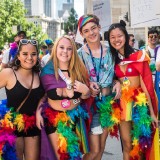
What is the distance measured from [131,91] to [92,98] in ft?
1.44

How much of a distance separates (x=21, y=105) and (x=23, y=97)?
0.32 ft

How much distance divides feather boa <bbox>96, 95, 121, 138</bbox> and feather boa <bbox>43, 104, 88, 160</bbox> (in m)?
0.28

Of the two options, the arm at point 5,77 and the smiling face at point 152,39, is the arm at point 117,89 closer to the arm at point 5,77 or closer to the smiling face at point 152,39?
the arm at point 5,77

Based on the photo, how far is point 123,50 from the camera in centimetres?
402

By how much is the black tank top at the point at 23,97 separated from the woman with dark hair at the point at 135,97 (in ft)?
3.09

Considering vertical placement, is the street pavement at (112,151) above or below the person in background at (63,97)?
below

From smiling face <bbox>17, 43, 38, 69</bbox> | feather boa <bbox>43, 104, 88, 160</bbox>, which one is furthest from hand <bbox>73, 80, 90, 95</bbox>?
smiling face <bbox>17, 43, 38, 69</bbox>

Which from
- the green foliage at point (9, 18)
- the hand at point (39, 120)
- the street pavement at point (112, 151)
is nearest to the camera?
the hand at point (39, 120)

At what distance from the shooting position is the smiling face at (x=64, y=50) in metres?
3.68

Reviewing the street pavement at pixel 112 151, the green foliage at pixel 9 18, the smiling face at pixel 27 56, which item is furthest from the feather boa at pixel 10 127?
the green foliage at pixel 9 18

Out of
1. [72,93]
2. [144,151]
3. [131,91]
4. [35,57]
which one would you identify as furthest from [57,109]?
[144,151]

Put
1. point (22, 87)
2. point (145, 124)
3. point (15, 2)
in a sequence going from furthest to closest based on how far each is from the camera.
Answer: point (15, 2), point (145, 124), point (22, 87)

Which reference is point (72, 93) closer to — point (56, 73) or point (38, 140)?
point (56, 73)

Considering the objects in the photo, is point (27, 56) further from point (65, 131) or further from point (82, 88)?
point (65, 131)
